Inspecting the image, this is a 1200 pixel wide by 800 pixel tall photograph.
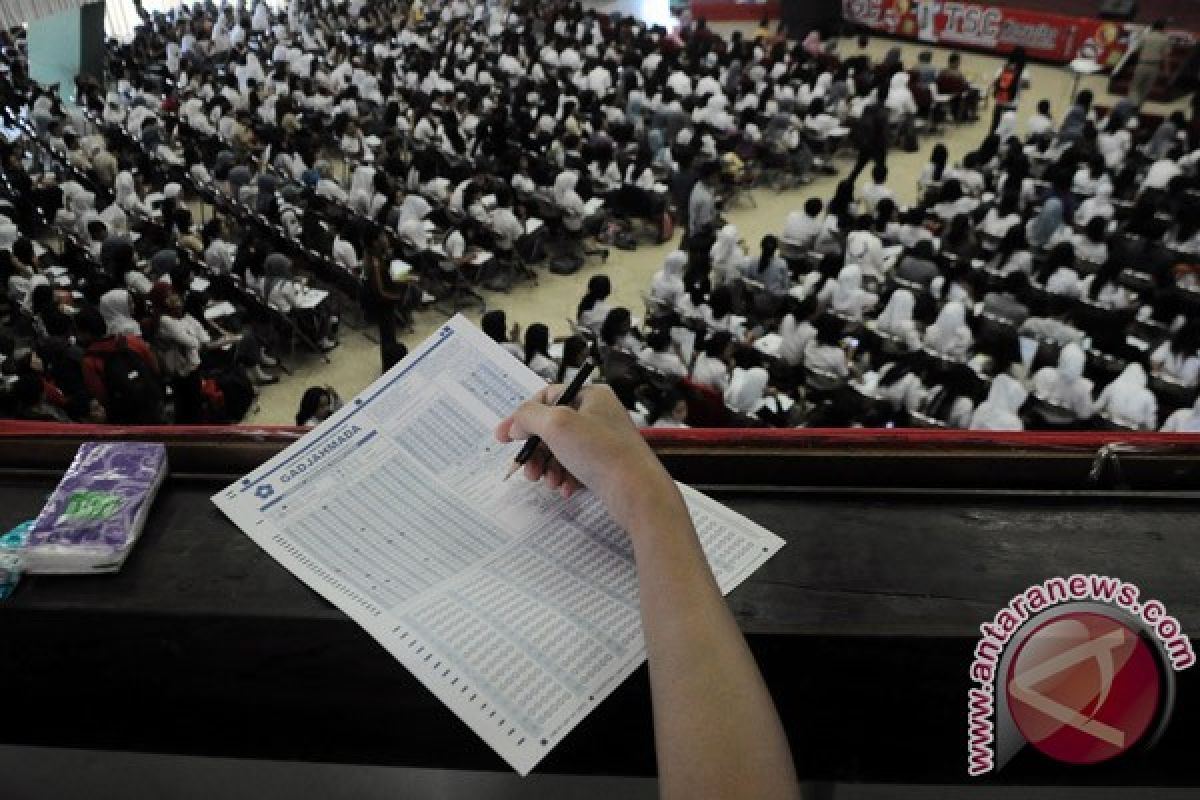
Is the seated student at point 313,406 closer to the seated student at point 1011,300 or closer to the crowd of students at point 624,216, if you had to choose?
the crowd of students at point 624,216

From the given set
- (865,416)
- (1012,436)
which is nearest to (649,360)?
(865,416)

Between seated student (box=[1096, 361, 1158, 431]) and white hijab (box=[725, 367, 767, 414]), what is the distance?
6.19 feet

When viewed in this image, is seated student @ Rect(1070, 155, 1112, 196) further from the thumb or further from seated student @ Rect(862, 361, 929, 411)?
the thumb

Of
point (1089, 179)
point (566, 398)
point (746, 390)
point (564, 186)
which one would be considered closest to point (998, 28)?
point (1089, 179)

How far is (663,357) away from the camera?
5.46 meters

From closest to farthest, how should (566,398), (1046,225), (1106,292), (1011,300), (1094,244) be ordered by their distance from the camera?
(566,398) → (1011,300) → (1106,292) → (1094,244) → (1046,225)

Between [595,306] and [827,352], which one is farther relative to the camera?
[595,306]

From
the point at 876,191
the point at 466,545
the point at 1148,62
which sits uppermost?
the point at 466,545

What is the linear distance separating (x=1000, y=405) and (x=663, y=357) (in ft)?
6.22

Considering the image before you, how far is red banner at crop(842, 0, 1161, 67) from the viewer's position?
12.2 meters

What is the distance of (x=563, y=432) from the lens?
1052 mm

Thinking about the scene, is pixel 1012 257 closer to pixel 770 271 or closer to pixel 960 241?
pixel 960 241

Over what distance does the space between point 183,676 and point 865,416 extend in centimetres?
442

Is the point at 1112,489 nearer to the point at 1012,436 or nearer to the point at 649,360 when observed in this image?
the point at 1012,436
